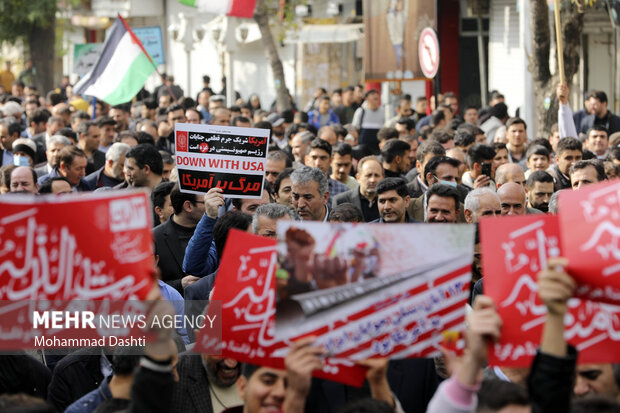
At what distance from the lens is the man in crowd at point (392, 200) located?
7848 millimetres

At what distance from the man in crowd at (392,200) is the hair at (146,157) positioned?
2.26 m

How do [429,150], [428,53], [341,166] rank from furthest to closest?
1. [428,53]
2. [341,166]
3. [429,150]

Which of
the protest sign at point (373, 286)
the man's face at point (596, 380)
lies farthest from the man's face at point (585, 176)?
the protest sign at point (373, 286)

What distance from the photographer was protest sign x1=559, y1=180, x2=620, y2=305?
3.51m

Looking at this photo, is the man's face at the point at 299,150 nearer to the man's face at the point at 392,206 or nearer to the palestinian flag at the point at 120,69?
the palestinian flag at the point at 120,69

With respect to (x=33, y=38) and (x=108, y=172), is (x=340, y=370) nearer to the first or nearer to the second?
(x=108, y=172)

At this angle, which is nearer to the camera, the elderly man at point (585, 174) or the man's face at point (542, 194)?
the elderly man at point (585, 174)

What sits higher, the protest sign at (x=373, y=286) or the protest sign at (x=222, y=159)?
the protest sign at (x=222, y=159)

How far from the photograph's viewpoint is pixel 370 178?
9484 mm

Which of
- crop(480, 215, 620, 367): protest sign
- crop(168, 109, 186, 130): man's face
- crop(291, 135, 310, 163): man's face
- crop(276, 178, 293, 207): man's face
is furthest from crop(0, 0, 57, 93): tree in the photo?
crop(480, 215, 620, 367): protest sign

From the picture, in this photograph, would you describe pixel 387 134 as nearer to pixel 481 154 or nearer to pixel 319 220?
pixel 481 154

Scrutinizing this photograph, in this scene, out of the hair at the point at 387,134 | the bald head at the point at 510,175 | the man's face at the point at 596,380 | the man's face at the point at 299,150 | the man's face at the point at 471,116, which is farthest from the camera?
the man's face at the point at 471,116

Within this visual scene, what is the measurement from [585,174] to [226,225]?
3.50 metres

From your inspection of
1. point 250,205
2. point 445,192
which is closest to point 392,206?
point 445,192
